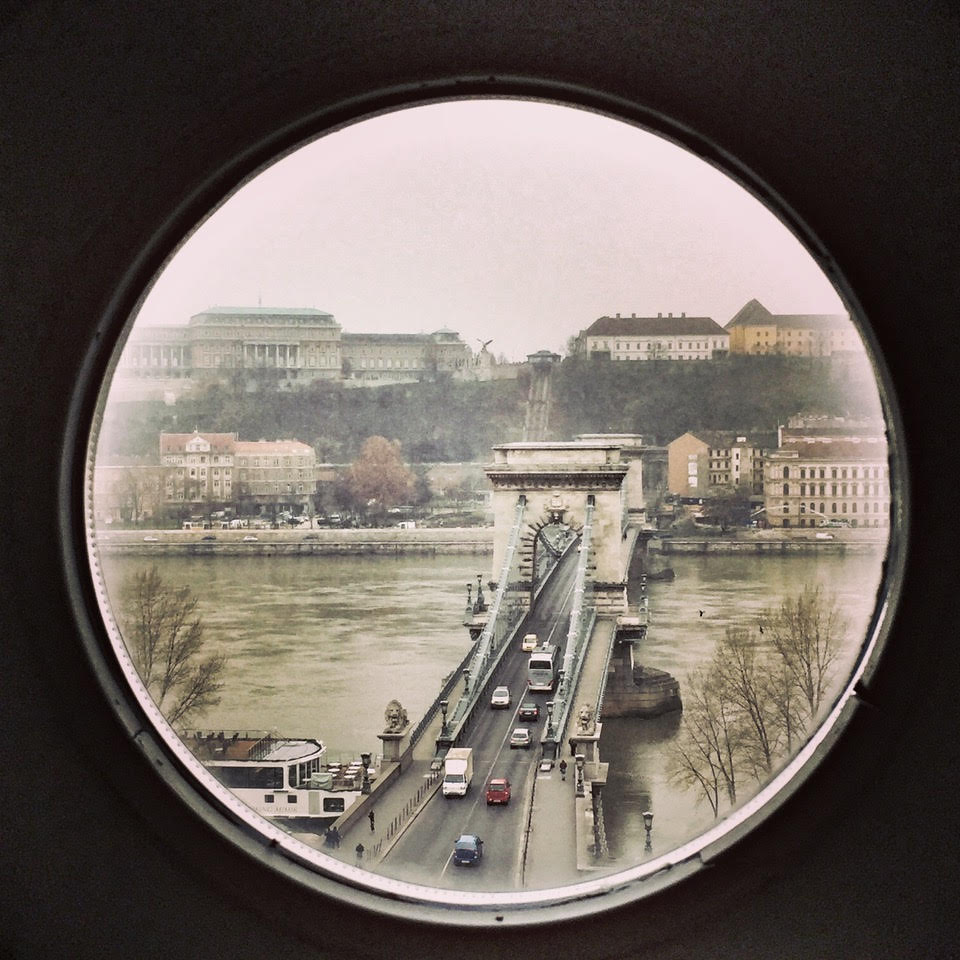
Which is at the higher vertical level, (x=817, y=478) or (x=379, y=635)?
(x=817, y=478)

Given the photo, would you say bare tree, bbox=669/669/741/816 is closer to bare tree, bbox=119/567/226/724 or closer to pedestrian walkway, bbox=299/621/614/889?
pedestrian walkway, bbox=299/621/614/889

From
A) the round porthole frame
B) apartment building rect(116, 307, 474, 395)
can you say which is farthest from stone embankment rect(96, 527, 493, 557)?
the round porthole frame

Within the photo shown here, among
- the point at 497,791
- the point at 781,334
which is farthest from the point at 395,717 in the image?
the point at 781,334

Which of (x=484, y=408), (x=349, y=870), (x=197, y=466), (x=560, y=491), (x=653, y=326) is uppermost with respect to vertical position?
(x=653, y=326)

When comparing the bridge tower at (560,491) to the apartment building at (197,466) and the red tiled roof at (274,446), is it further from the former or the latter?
the apartment building at (197,466)

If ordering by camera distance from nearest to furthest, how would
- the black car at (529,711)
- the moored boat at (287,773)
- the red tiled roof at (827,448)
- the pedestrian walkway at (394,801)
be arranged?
the red tiled roof at (827,448), the pedestrian walkway at (394,801), the moored boat at (287,773), the black car at (529,711)

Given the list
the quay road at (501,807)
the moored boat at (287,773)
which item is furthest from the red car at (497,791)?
the moored boat at (287,773)

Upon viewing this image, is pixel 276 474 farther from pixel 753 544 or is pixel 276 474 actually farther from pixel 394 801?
pixel 753 544
